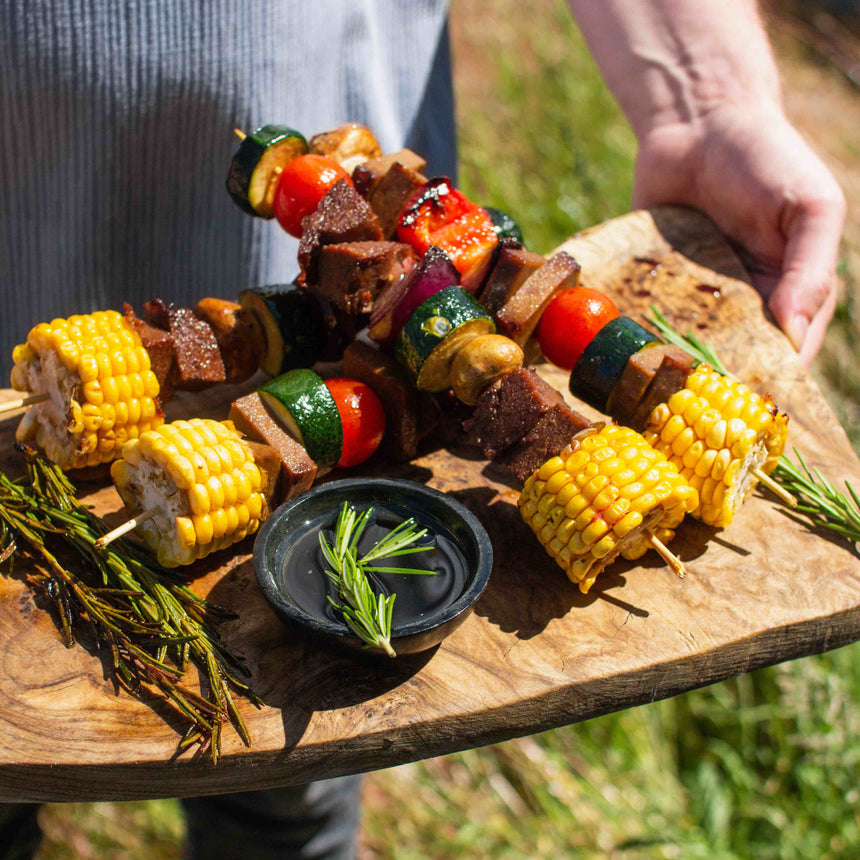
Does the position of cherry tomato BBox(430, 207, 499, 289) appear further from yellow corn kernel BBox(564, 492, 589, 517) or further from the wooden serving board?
yellow corn kernel BBox(564, 492, 589, 517)

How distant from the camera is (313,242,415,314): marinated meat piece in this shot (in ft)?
9.84

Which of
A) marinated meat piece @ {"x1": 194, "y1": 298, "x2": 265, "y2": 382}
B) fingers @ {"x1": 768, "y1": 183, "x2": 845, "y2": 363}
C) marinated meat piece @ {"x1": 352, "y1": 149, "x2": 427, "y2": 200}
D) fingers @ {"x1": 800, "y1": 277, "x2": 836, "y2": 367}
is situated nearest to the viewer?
marinated meat piece @ {"x1": 194, "y1": 298, "x2": 265, "y2": 382}

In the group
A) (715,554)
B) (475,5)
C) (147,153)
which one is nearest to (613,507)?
(715,554)

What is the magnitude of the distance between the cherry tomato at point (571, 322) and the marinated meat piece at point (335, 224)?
0.70m

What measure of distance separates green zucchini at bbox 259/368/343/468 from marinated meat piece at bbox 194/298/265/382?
0.99ft

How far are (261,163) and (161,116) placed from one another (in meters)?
0.74

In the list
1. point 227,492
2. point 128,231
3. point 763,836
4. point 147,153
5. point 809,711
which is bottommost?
point 763,836

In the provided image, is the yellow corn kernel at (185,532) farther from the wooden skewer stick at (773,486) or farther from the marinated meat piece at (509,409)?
the wooden skewer stick at (773,486)

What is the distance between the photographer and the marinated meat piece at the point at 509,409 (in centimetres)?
288

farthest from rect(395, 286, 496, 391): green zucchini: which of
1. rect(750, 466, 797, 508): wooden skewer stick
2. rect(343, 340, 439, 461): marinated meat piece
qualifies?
rect(750, 466, 797, 508): wooden skewer stick

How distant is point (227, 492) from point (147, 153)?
1928 mm

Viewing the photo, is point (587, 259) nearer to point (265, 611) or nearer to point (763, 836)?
point (265, 611)

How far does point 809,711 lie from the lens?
4988mm

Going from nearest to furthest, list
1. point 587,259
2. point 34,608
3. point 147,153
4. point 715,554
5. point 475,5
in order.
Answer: point 34,608 < point 715,554 < point 147,153 < point 587,259 < point 475,5
